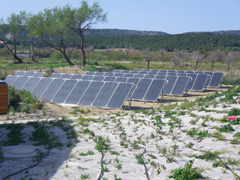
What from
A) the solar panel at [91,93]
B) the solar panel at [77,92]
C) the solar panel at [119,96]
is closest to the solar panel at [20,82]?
the solar panel at [77,92]

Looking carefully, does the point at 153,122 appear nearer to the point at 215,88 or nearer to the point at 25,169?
the point at 25,169

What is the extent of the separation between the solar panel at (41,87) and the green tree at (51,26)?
31.5 m

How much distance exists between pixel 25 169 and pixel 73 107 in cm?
953

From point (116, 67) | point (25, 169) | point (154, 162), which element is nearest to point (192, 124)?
point (154, 162)

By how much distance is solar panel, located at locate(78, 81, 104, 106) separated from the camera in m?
16.2

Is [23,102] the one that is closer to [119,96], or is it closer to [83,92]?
[83,92]

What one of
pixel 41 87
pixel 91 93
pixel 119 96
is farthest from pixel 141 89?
pixel 41 87

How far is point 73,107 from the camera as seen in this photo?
16.0 metres

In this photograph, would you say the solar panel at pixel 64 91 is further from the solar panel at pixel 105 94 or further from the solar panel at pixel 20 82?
the solar panel at pixel 20 82

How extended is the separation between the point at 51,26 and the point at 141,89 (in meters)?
37.4

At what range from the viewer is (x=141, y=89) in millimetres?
19297

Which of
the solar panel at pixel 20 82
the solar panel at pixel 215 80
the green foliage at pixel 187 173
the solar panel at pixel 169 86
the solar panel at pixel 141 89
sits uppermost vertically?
the green foliage at pixel 187 173

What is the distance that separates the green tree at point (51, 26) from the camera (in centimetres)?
5059

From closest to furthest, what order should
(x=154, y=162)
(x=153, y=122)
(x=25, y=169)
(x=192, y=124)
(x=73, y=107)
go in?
(x=25, y=169), (x=154, y=162), (x=192, y=124), (x=153, y=122), (x=73, y=107)
